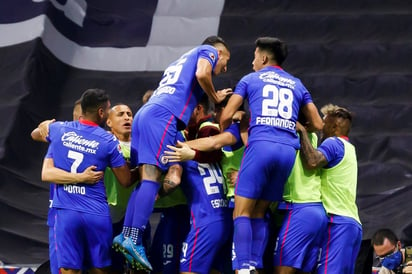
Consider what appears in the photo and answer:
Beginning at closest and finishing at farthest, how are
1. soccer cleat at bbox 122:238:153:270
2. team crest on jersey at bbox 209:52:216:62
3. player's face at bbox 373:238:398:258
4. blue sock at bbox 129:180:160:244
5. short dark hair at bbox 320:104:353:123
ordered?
soccer cleat at bbox 122:238:153:270, blue sock at bbox 129:180:160:244, team crest on jersey at bbox 209:52:216:62, short dark hair at bbox 320:104:353:123, player's face at bbox 373:238:398:258

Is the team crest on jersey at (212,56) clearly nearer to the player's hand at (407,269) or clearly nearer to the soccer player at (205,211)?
the soccer player at (205,211)

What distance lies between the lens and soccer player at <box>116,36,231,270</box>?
268 inches

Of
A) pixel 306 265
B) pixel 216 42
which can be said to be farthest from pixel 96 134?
pixel 306 265

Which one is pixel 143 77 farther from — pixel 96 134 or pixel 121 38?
pixel 96 134

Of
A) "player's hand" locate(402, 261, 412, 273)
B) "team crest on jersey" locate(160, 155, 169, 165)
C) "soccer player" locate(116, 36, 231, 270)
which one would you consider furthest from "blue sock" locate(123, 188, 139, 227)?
"player's hand" locate(402, 261, 412, 273)

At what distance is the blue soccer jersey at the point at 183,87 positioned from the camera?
7023 millimetres

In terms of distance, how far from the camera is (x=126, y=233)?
269 inches

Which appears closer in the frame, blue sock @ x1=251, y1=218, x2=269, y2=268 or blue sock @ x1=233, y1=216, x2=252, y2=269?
blue sock @ x1=233, y1=216, x2=252, y2=269

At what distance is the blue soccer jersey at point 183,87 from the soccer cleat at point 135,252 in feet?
3.18

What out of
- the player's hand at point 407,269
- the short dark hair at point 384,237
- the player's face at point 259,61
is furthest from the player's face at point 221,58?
the player's hand at point 407,269

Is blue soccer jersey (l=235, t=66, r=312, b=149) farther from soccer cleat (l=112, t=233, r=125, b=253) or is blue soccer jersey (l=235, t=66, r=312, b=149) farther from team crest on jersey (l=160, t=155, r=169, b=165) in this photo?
soccer cleat (l=112, t=233, r=125, b=253)

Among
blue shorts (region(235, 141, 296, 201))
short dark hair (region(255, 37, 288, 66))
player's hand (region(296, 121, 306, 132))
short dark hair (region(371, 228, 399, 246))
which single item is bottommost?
short dark hair (region(371, 228, 399, 246))

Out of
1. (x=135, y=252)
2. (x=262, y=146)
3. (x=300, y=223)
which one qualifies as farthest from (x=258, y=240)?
(x=135, y=252)

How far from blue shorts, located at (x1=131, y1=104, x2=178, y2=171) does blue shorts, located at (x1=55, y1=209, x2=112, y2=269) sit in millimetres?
532
